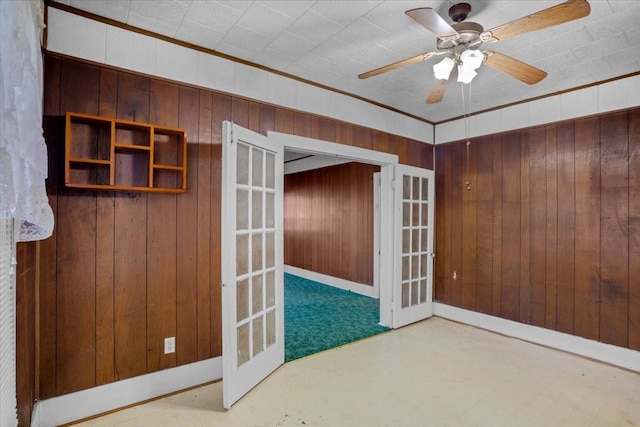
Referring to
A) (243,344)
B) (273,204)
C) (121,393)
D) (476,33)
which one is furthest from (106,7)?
(121,393)

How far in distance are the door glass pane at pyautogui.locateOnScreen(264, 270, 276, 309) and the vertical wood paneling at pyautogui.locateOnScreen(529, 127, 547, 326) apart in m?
2.75

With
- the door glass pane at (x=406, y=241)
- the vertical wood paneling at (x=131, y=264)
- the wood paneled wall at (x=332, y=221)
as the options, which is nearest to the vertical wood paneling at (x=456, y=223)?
the door glass pane at (x=406, y=241)

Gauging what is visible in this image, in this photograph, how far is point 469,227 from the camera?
161 inches

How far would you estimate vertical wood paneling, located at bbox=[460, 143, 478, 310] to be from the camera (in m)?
4.04

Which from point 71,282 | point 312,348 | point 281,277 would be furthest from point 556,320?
point 71,282

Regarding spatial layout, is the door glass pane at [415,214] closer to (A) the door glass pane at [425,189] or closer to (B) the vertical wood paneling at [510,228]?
(A) the door glass pane at [425,189]

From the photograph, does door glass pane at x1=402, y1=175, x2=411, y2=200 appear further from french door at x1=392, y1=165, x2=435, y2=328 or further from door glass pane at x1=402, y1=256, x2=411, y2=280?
door glass pane at x1=402, y1=256, x2=411, y2=280

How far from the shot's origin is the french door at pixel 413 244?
3.89 m

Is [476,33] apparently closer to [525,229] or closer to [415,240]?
[525,229]

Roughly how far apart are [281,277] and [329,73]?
73.9 inches

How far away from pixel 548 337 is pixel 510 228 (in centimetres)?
117

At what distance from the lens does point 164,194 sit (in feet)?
7.97

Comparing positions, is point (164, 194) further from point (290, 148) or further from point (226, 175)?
point (290, 148)

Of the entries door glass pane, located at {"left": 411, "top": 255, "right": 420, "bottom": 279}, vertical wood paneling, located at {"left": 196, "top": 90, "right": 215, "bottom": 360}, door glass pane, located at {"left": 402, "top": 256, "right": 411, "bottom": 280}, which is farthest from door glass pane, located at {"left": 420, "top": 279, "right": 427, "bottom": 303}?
vertical wood paneling, located at {"left": 196, "top": 90, "right": 215, "bottom": 360}
